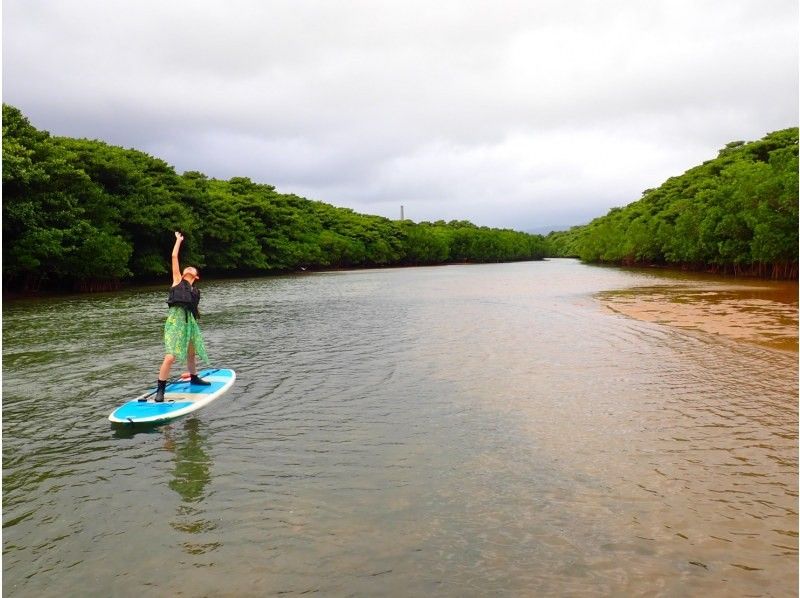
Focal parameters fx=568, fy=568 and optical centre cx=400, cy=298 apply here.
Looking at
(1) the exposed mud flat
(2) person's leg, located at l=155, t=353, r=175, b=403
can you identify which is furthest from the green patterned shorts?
(1) the exposed mud flat

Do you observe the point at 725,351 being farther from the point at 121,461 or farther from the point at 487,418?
the point at 121,461

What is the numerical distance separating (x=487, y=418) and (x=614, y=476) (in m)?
2.78

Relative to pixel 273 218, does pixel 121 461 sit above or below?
below

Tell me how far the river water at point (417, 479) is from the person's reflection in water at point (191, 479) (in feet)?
0.09

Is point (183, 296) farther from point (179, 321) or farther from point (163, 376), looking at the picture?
point (163, 376)

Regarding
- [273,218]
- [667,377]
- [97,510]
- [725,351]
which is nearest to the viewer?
→ [97,510]

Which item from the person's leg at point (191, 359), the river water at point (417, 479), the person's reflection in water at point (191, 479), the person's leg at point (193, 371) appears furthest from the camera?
the person's leg at point (193, 371)

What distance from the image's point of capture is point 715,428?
854 centimetres

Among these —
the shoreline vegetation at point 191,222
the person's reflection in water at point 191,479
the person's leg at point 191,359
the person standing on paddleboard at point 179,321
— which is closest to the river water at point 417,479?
the person's reflection in water at point 191,479

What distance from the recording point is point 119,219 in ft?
161

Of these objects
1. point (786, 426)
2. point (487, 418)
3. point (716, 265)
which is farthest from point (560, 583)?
point (716, 265)

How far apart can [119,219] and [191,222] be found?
1034 cm

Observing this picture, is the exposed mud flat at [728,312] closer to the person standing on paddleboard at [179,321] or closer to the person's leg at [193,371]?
the person's leg at [193,371]

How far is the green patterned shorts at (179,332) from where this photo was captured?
10.1 m
